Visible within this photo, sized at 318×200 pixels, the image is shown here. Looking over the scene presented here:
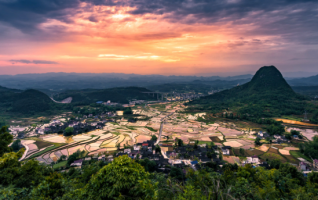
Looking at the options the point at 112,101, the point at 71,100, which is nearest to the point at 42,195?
the point at 112,101

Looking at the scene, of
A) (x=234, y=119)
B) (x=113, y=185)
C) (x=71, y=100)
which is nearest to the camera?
(x=113, y=185)

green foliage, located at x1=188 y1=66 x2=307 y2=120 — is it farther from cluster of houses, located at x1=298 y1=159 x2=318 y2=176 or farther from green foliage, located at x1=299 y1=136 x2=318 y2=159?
cluster of houses, located at x1=298 y1=159 x2=318 y2=176

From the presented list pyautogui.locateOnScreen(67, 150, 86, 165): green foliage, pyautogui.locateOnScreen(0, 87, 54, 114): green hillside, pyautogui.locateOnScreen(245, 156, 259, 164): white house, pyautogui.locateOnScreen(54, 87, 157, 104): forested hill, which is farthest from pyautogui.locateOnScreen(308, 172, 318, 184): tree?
pyautogui.locateOnScreen(54, 87, 157, 104): forested hill

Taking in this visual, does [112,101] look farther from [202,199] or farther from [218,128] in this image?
[202,199]

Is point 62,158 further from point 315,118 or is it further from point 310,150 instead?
point 315,118

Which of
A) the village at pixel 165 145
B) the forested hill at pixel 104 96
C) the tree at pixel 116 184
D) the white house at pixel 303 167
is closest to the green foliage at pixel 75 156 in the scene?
the village at pixel 165 145

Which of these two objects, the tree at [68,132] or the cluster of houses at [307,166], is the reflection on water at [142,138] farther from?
the cluster of houses at [307,166]
